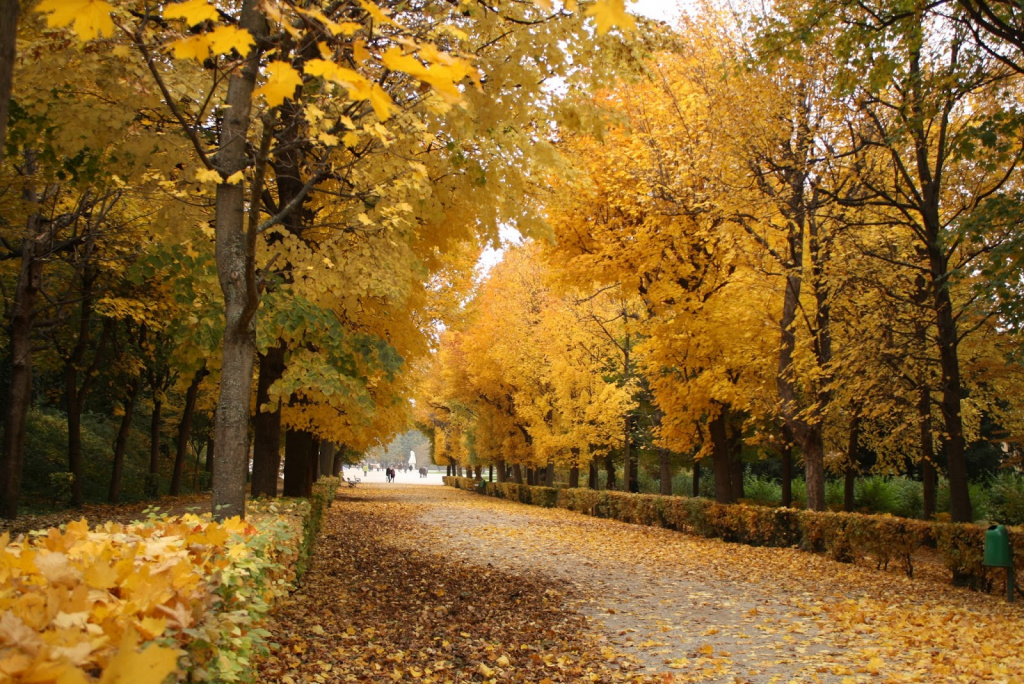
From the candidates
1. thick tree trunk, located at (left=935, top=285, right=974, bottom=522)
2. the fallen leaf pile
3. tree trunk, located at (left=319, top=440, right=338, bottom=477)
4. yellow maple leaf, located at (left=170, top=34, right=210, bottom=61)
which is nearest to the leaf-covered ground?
the fallen leaf pile

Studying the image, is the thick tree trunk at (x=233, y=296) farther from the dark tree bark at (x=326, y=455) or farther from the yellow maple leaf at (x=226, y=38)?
the dark tree bark at (x=326, y=455)

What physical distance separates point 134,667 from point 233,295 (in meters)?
4.82

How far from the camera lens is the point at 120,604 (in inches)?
85.4

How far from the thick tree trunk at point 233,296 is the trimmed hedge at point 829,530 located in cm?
940

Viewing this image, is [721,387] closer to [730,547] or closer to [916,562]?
[730,547]

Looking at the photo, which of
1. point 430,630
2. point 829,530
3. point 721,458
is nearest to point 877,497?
point 721,458

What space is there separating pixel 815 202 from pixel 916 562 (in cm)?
657

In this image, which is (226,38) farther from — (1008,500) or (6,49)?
(1008,500)

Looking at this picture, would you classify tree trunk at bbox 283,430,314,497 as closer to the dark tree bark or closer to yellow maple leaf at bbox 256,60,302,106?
yellow maple leaf at bbox 256,60,302,106

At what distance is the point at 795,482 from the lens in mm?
29781

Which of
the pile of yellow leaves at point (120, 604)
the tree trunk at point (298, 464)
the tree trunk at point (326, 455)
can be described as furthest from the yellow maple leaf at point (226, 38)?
the tree trunk at point (326, 455)

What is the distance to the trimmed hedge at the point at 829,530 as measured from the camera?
10.4 metres

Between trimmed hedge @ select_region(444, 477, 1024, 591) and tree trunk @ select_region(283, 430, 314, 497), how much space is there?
899 cm

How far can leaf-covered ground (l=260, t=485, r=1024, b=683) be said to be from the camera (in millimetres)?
5598
